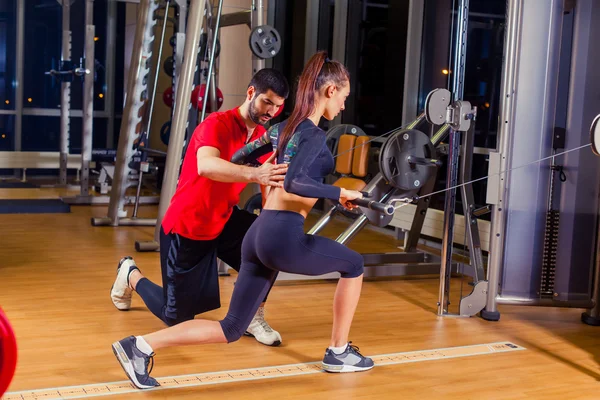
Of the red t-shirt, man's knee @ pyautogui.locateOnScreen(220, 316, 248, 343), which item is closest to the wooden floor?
man's knee @ pyautogui.locateOnScreen(220, 316, 248, 343)

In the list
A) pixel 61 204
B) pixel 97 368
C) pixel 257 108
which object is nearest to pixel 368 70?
pixel 61 204

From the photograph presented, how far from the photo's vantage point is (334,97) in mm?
2705

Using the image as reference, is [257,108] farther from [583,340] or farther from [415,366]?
[583,340]

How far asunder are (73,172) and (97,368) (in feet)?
25.6

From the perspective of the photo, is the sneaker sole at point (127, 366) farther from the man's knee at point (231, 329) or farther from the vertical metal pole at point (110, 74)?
the vertical metal pole at point (110, 74)

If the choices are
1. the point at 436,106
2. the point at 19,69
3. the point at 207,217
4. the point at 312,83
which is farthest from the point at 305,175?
the point at 19,69

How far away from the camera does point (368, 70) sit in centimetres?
727

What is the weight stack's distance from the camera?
13.3 ft

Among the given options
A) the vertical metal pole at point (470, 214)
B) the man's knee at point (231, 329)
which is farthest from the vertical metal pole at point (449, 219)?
the man's knee at point (231, 329)

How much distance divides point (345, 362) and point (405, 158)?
59.5 inches

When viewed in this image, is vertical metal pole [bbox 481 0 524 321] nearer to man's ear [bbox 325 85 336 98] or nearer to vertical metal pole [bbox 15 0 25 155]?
A: man's ear [bbox 325 85 336 98]

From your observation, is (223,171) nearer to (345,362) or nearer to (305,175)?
(305,175)

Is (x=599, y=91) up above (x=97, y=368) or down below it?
above

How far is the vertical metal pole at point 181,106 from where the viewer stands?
5059 millimetres
